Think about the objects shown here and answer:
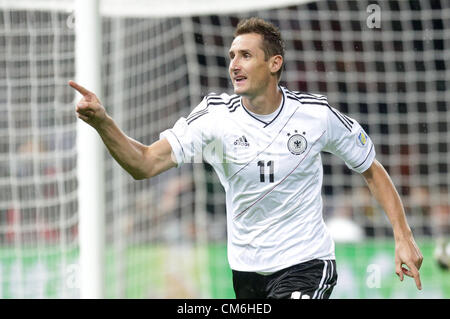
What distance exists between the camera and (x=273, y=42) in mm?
4043

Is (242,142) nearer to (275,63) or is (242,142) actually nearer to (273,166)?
(273,166)

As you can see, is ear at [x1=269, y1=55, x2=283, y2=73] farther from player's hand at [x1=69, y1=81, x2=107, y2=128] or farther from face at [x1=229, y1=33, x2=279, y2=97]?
player's hand at [x1=69, y1=81, x2=107, y2=128]

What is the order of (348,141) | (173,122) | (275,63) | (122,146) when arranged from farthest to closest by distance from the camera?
(173,122)
(348,141)
(275,63)
(122,146)

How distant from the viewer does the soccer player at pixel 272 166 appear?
4012mm

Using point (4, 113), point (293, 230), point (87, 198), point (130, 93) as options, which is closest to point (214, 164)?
point (293, 230)

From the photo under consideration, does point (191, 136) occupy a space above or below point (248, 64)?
below

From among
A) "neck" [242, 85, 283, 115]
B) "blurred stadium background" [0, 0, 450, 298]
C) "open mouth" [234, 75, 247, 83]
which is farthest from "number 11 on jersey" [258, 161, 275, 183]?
"blurred stadium background" [0, 0, 450, 298]

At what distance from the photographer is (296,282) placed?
159 inches

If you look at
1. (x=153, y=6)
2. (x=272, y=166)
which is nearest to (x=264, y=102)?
(x=272, y=166)

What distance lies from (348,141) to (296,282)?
76 centimetres

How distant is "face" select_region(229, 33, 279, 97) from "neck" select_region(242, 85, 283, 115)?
9 cm

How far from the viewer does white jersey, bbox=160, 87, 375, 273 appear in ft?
13.3

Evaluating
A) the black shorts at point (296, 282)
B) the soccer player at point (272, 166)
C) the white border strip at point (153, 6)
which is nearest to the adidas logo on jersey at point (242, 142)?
the soccer player at point (272, 166)

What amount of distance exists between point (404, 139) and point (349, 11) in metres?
1.47
